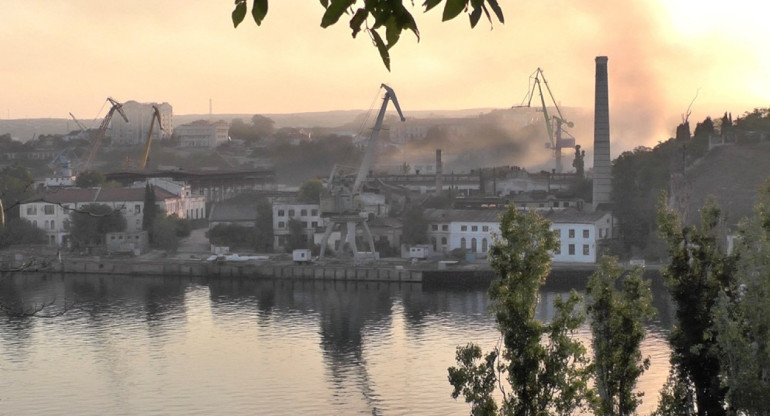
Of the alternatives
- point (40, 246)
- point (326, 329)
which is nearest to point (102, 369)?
point (326, 329)

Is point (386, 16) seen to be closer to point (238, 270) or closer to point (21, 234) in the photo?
point (238, 270)

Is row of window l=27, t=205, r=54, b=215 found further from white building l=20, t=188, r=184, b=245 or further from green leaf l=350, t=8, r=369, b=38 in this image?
green leaf l=350, t=8, r=369, b=38

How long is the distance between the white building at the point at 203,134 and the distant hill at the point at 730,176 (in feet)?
74.3

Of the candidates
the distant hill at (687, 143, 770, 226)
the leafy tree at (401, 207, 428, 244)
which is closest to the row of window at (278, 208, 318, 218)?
the leafy tree at (401, 207, 428, 244)

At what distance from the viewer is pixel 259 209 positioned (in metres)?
17.5

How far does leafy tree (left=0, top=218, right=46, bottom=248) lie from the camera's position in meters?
17.0

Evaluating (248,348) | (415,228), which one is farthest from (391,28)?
(415,228)

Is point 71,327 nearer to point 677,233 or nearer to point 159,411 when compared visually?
point 159,411

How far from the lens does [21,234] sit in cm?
1730

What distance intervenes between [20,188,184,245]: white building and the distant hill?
23.2 feet

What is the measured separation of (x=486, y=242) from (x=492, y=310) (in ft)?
36.2

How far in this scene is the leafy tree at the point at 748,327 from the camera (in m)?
4.80

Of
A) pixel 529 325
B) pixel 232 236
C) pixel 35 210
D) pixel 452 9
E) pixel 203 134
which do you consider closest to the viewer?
pixel 452 9

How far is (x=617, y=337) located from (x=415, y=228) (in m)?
11.2
